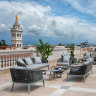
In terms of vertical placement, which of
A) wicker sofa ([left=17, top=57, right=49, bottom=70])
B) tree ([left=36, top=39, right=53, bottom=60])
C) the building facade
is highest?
the building facade

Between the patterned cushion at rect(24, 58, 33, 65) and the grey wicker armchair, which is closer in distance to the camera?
the grey wicker armchair

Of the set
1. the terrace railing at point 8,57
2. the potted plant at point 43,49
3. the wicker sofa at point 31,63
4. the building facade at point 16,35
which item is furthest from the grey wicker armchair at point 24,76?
the building facade at point 16,35

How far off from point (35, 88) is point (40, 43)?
20.5 ft

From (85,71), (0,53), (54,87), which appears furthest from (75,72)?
(0,53)

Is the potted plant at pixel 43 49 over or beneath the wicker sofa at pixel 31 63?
over

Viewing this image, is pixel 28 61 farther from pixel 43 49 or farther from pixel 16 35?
pixel 16 35

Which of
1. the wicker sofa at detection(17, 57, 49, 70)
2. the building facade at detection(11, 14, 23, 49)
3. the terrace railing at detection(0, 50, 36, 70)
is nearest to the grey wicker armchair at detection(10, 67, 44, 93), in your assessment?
the wicker sofa at detection(17, 57, 49, 70)

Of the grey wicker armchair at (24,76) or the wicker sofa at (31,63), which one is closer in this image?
the grey wicker armchair at (24,76)

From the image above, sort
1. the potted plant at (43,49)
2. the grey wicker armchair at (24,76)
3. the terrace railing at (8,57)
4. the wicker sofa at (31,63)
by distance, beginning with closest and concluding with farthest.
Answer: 1. the grey wicker armchair at (24,76)
2. the wicker sofa at (31,63)
3. the terrace railing at (8,57)
4. the potted plant at (43,49)

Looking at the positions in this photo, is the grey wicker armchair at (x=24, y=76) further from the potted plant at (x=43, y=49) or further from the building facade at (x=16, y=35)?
the building facade at (x=16, y=35)

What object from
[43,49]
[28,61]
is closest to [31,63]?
[28,61]

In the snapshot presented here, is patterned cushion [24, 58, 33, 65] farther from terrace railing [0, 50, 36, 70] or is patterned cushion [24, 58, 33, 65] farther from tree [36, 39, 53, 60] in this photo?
tree [36, 39, 53, 60]

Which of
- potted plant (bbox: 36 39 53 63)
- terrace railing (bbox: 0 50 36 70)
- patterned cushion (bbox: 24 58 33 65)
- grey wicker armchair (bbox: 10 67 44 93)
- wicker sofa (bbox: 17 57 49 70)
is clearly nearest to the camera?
grey wicker armchair (bbox: 10 67 44 93)

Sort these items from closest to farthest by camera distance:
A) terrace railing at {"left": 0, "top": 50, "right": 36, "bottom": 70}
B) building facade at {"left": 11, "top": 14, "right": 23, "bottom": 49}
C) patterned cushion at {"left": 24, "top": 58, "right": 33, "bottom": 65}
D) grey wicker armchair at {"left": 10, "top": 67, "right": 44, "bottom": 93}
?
grey wicker armchair at {"left": 10, "top": 67, "right": 44, "bottom": 93}
terrace railing at {"left": 0, "top": 50, "right": 36, "bottom": 70}
patterned cushion at {"left": 24, "top": 58, "right": 33, "bottom": 65}
building facade at {"left": 11, "top": 14, "right": 23, "bottom": 49}
